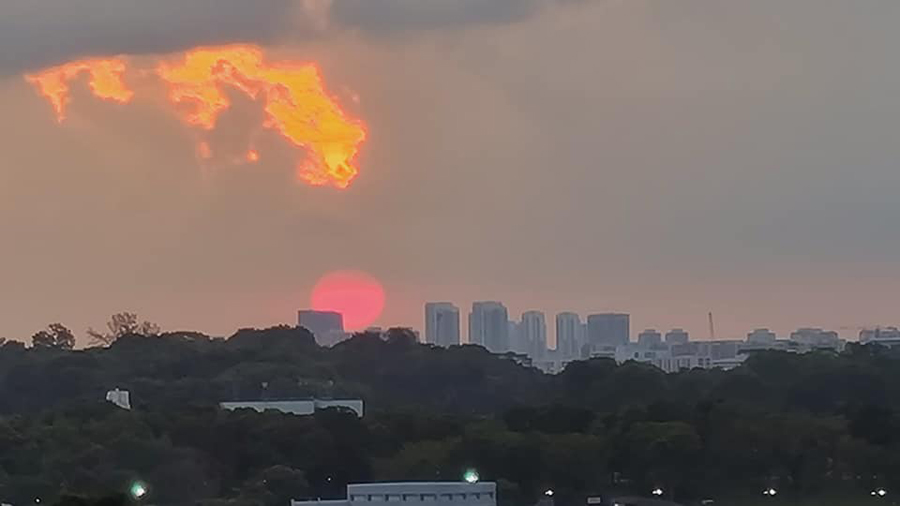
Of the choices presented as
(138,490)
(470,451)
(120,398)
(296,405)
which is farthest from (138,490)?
(296,405)

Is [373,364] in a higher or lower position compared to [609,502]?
higher

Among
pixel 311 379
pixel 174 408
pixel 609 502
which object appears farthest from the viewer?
pixel 311 379

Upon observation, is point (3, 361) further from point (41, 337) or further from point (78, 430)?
point (78, 430)

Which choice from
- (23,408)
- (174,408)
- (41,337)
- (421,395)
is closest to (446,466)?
(174,408)

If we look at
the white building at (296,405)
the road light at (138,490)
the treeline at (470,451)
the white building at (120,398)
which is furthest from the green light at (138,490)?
the white building at (296,405)

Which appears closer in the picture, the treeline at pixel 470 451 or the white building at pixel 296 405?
the treeline at pixel 470 451

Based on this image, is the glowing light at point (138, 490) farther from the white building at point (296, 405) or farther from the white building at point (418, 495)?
the white building at point (296, 405)

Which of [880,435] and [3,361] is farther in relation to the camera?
[3,361]
